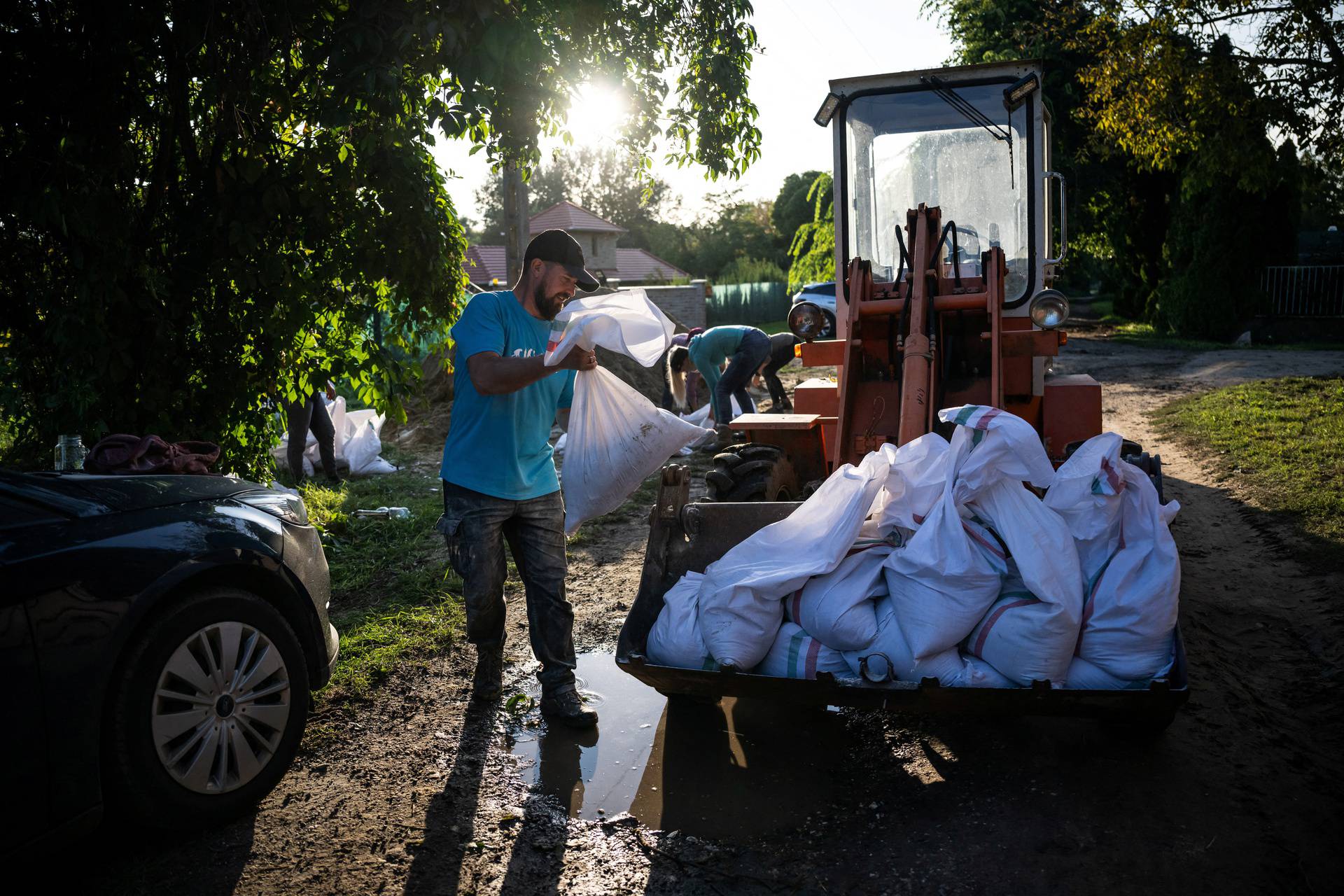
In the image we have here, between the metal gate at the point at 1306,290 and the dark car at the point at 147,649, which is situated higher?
the metal gate at the point at 1306,290

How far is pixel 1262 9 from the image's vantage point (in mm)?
12156

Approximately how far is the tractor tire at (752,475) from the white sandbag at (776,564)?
158cm

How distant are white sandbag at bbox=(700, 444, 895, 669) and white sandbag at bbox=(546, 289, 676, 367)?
91 cm

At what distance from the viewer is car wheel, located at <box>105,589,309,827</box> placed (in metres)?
2.92

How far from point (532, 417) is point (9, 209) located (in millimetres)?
2587

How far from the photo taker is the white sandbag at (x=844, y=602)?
3523mm

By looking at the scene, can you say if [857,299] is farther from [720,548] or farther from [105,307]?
[105,307]

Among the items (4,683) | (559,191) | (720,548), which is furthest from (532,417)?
(559,191)

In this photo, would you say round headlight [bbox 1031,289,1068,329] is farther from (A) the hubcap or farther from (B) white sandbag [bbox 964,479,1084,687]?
(A) the hubcap

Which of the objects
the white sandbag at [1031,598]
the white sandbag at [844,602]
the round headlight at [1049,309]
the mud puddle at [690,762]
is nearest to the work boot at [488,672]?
A: the mud puddle at [690,762]

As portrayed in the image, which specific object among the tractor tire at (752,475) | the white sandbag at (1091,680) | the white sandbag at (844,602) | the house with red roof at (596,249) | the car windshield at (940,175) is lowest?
the white sandbag at (1091,680)

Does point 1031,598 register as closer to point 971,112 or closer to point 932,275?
point 932,275

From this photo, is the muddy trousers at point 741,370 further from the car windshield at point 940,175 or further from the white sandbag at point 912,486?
the white sandbag at point 912,486

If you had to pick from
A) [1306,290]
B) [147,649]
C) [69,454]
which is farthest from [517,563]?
[1306,290]
